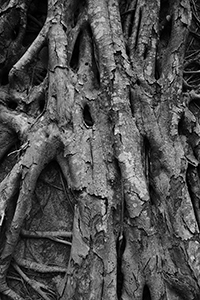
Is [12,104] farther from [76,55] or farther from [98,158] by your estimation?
[98,158]

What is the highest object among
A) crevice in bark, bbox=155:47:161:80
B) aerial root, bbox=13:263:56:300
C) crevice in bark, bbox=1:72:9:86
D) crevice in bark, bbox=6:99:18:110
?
crevice in bark, bbox=155:47:161:80

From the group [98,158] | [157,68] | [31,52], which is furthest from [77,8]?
[98,158]

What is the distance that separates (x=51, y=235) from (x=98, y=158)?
0.62m

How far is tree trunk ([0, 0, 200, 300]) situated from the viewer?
1956 millimetres

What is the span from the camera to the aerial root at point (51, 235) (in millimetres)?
2171

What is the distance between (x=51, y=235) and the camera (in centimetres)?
221

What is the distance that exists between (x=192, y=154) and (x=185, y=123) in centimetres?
26

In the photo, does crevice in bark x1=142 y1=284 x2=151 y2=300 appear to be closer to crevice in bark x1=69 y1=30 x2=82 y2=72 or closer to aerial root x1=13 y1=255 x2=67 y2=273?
aerial root x1=13 y1=255 x2=67 y2=273

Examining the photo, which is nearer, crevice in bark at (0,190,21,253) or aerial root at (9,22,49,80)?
crevice in bark at (0,190,21,253)

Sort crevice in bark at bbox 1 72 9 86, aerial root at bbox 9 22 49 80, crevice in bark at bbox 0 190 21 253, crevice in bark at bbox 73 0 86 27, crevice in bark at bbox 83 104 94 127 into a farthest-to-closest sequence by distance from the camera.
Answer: crevice in bark at bbox 1 72 9 86
crevice in bark at bbox 73 0 86 27
aerial root at bbox 9 22 49 80
crevice in bark at bbox 83 104 94 127
crevice in bark at bbox 0 190 21 253

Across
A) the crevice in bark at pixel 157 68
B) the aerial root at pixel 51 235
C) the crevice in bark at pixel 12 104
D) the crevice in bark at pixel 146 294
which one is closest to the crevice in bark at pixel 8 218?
the aerial root at pixel 51 235

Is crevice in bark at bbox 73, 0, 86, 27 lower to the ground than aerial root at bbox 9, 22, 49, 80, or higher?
higher

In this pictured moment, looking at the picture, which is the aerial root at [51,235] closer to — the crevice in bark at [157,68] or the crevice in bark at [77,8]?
the crevice in bark at [157,68]

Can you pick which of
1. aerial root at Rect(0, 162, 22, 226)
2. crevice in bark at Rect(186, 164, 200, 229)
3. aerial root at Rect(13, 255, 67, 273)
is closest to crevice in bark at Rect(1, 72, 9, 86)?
aerial root at Rect(0, 162, 22, 226)
